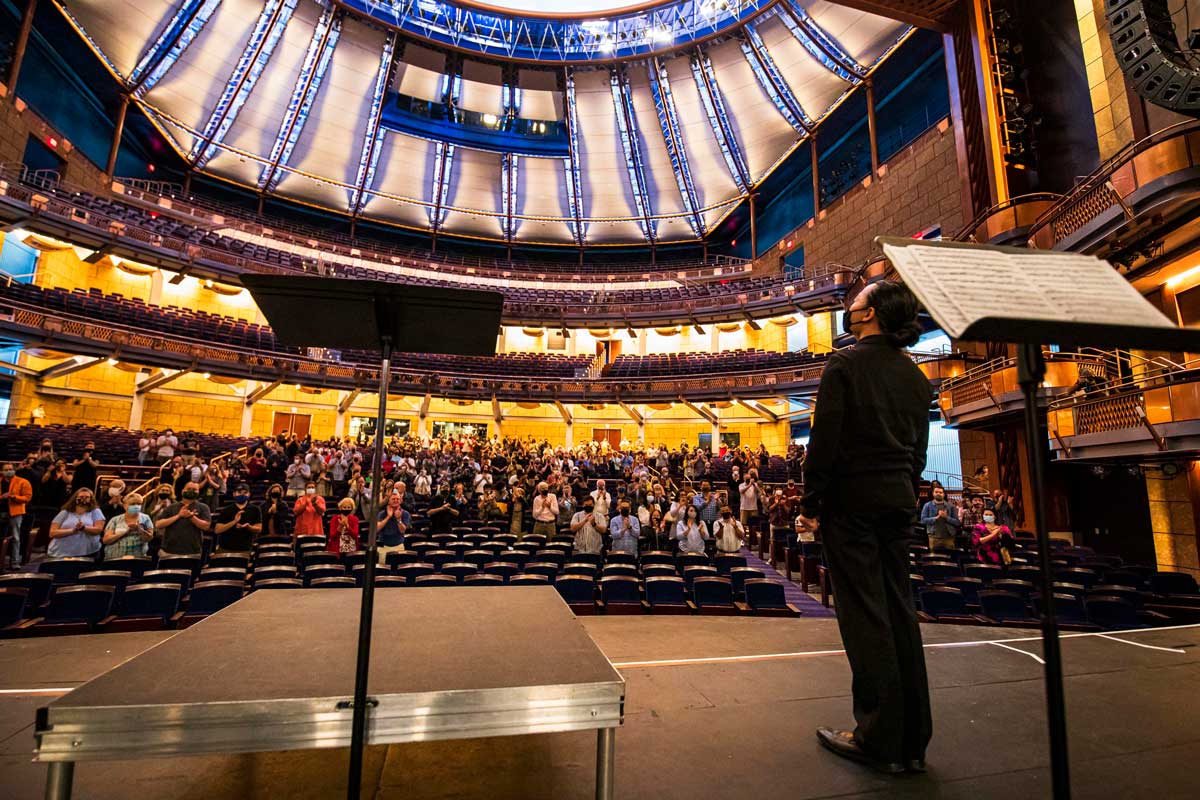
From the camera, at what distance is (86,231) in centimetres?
2047

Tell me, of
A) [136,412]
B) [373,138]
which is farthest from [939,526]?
[373,138]

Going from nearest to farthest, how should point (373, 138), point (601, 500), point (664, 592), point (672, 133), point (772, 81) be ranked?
1. point (664, 592)
2. point (601, 500)
3. point (772, 81)
4. point (672, 133)
5. point (373, 138)

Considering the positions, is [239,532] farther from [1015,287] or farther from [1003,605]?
[1003,605]

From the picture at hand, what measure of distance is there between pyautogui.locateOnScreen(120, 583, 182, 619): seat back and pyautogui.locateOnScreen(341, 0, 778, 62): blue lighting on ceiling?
30.6m

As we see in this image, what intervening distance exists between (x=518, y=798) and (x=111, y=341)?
24.8 m

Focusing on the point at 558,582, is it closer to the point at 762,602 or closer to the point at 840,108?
the point at 762,602

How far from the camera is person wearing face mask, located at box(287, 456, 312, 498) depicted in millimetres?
12797

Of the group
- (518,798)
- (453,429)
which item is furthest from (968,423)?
(453,429)

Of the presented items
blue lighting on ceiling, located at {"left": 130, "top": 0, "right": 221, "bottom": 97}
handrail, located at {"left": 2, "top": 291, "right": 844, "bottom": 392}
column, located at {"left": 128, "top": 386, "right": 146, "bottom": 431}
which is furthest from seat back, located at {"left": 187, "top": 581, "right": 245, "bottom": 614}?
blue lighting on ceiling, located at {"left": 130, "top": 0, "right": 221, "bottom": 97}

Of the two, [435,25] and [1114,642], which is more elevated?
[435,25]

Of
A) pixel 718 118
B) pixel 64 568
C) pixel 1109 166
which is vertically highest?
pixel 718 118

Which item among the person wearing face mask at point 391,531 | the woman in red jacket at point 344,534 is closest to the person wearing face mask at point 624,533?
the person wearing face mask at point 391,531

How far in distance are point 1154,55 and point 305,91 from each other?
32.1 metres

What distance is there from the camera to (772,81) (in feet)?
88.2
